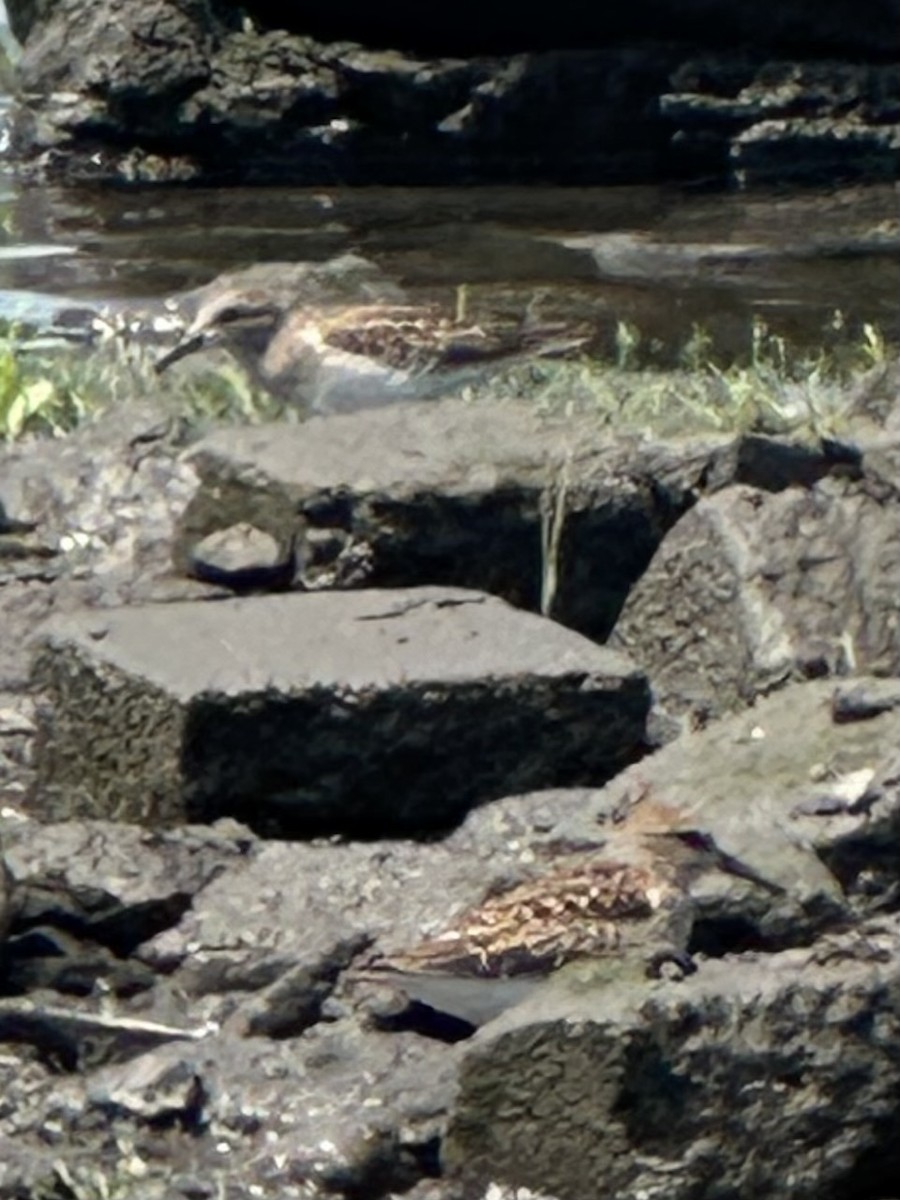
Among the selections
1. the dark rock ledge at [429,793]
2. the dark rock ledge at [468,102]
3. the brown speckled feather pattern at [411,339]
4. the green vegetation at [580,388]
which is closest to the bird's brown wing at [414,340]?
the brown speckled feather pattern at [411,339]

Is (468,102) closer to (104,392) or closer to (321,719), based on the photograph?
(104,392)

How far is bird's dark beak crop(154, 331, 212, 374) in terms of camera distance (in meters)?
7.52

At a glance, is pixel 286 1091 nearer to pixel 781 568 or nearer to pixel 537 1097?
pixel 537 1097

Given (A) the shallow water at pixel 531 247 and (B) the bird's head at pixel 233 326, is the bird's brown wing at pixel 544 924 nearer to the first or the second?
(B) the bird's head at pixel 233 326

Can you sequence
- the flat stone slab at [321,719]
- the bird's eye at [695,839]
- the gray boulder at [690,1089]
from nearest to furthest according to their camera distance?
1. the gray boulder at [690,1089]
2. the bird's eye at [695,839]
3. the flat stone slab at [321,719]

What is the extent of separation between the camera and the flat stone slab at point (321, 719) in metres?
4.84

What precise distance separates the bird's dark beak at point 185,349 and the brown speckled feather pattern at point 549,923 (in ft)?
11.2

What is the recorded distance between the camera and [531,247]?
1074 centimetres

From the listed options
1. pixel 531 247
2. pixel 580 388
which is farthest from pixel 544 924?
pixel 531 247

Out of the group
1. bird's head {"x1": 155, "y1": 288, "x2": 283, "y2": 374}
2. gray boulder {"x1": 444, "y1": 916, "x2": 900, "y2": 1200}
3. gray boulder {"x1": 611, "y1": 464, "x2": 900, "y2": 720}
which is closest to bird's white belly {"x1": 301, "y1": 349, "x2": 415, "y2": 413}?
bird's head {"x1": 155, "y1": 288, "x2": 283, "y2": 374}

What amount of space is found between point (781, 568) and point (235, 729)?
1.16 meters

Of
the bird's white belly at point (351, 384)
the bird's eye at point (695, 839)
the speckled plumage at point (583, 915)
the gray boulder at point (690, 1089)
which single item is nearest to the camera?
the gray boulder at point (690, 1089)

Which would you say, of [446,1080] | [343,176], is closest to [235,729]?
[446,1080]

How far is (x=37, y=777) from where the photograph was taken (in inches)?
200
